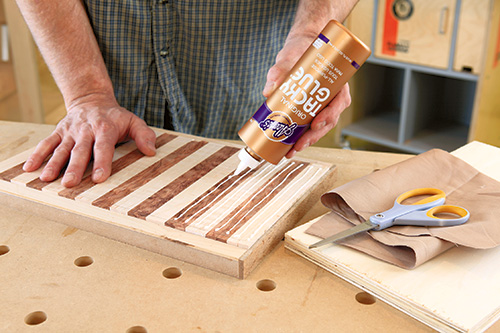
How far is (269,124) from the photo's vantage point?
83 cm

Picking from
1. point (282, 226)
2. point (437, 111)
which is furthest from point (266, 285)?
point (437, 111)

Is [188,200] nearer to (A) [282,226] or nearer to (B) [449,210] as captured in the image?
(A) [282,226]

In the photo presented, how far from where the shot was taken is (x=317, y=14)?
1133 millimetres

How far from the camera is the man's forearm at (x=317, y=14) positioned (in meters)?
1.10

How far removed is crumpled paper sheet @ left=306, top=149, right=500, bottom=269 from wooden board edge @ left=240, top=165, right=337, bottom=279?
51 mm

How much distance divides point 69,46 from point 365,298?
876 millimetres

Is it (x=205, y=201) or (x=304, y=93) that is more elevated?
→ (x=304, y=93)

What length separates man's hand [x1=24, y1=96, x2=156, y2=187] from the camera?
0.96 metres

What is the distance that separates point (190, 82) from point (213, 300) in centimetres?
81

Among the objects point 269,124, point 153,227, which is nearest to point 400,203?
point 269,124

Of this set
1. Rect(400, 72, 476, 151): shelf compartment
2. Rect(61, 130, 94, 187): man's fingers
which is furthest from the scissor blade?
Rect(400, 72, 476, 151): shelf compartment

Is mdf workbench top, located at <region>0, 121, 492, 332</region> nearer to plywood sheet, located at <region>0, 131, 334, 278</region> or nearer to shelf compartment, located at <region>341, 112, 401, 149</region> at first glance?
plywood sheet, located at <region>0, 131, 334, 278</region>

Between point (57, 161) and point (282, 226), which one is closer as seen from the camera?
point (282, 226)

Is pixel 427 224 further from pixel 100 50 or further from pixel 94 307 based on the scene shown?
pixel 100 50
